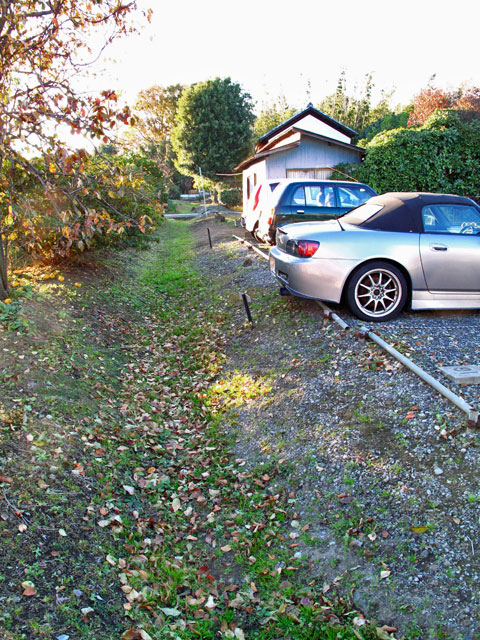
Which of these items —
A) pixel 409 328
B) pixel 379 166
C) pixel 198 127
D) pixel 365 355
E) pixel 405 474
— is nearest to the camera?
pixel 405 474

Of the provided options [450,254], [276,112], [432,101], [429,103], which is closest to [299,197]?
[450,254]

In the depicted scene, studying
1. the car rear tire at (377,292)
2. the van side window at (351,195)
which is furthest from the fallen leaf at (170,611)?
the van side window at (351,195)

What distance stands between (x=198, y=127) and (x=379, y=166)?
22.8m

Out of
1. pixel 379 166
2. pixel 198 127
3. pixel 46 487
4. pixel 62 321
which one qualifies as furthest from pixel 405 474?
pixel 198 127

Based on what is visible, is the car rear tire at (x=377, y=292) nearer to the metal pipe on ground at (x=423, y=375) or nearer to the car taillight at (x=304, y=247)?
the metal pipe on ground at (x=423, y=375)

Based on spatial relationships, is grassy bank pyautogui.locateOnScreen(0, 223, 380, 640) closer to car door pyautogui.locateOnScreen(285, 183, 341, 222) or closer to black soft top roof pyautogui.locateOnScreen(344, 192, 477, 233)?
black soft top roof pyautogui.locateOnScreen(344, 192, 477, 233)

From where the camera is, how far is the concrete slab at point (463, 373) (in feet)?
15.0

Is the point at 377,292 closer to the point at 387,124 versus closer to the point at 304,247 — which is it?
the point at 304,247

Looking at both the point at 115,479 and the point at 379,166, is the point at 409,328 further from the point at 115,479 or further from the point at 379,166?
the point at 379,166

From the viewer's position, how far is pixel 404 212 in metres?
6.40

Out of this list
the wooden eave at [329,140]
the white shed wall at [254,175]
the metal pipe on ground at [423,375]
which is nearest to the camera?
the metal pipe on ground at [423,375]

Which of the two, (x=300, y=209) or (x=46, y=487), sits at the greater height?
(x=300, y=209)

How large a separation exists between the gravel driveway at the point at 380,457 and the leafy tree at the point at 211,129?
33.9 m

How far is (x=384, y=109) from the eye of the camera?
46.7 meters
